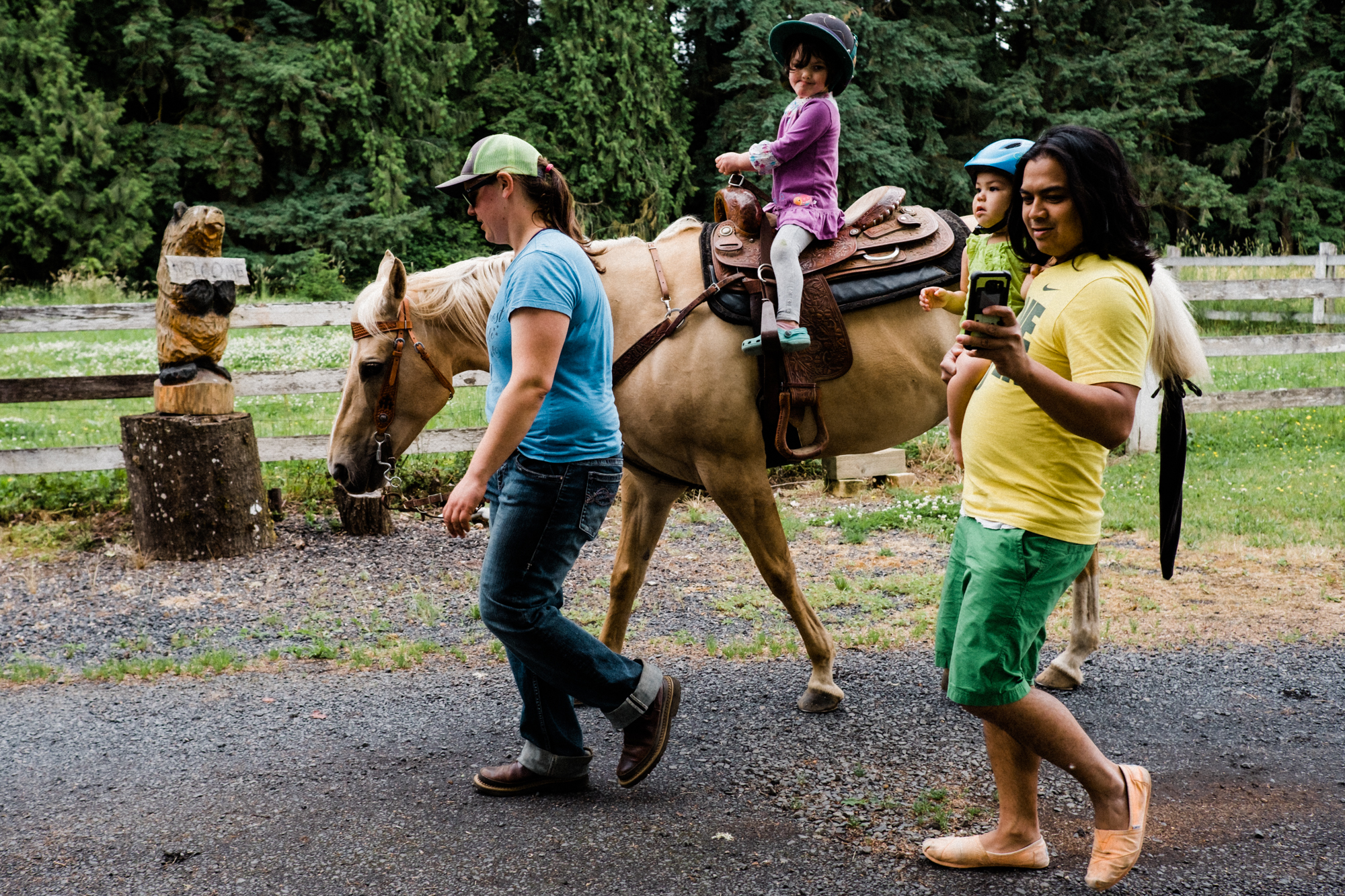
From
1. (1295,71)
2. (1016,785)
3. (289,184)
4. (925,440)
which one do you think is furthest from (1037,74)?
(1016,785)

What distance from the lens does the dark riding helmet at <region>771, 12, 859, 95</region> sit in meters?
4.20

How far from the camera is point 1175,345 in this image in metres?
3.71

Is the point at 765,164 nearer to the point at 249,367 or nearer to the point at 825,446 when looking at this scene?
the point at 825,446

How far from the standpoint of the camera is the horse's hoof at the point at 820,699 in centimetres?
417

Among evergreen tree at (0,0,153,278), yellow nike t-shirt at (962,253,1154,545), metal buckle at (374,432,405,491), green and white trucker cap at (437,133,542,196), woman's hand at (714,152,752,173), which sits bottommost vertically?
metal buckle at (374,432,405,491)

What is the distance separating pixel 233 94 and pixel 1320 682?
25.7 m

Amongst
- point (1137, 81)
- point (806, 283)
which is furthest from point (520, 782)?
point (1137, 81)

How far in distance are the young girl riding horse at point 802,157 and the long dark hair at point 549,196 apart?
110 cm

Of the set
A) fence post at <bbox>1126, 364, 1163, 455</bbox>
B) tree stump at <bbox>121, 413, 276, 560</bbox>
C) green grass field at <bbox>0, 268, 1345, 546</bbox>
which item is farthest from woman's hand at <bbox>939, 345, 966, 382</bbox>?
fence post at <bbox>1126, 364, 1163, 455</bbox>

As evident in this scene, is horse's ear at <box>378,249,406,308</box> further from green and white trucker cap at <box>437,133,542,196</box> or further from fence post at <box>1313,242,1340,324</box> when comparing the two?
fence post at <box>1313,242,1340,324</box>

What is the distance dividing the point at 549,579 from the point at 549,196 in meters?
1.16

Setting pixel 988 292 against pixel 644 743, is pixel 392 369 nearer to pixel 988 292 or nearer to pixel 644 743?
pixel 644 743

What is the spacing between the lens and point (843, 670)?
15.4ft

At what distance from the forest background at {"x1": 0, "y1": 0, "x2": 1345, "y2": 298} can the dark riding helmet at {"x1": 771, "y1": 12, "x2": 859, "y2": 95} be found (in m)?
17.7
